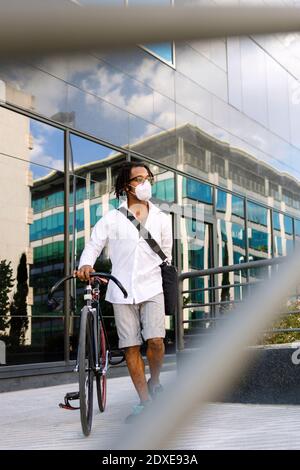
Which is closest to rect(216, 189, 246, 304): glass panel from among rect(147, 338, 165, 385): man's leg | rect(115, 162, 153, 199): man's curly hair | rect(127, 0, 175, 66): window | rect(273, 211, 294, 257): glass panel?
rect(273, 211, 294, 257): glass panel

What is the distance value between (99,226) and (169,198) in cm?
906

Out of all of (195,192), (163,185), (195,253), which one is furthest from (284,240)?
(195,253)

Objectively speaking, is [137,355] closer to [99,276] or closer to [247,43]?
[99,276]

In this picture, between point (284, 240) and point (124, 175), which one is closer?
point (284, 240)

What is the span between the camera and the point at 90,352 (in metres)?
4.19

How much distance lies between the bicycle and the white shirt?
0.16 meters

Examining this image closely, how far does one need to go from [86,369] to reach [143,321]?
519mm

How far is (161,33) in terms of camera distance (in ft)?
1.89

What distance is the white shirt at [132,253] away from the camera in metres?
4.25

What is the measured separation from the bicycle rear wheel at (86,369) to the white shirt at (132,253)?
320 mm

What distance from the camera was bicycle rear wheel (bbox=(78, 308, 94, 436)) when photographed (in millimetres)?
3789

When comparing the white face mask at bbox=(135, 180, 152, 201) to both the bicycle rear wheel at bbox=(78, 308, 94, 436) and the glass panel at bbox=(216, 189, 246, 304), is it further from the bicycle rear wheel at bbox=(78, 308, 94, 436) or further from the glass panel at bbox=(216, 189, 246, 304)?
the glass panel at bbox=(216, 189, 246, 304)

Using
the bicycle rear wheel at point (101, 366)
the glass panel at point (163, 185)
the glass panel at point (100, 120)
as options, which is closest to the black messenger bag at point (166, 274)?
the bicycle rear wheel at point (101, 366)

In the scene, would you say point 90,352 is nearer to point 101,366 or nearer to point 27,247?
point 101,366
